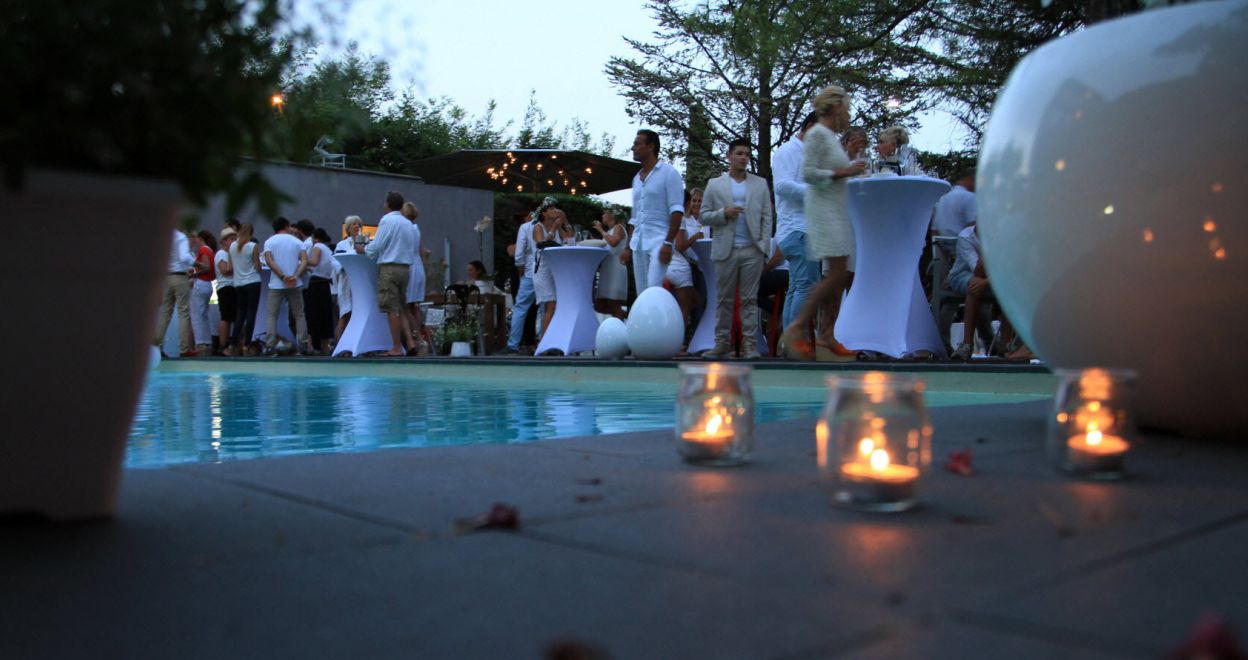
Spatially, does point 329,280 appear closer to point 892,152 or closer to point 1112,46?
point 892,152

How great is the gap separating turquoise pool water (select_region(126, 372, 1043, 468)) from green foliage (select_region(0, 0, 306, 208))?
1461mm

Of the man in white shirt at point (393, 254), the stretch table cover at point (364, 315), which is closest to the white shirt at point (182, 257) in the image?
the stretch table cover at point (364, 315)

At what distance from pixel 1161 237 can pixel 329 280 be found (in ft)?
42.2

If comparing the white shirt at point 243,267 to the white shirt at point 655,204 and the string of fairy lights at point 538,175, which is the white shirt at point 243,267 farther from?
Result: the white shirt at point 655,204

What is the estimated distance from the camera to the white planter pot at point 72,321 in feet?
4.92

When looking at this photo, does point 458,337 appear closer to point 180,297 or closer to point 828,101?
point 180,297

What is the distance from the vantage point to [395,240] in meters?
11.9

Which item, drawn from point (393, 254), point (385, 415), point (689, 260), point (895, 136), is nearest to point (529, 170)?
point (393, 254)

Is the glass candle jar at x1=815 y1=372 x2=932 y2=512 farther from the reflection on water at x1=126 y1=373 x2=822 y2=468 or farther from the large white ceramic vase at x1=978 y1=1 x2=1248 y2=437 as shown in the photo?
the reflection on water at x1=126 y1=373 x2=822 y2=468

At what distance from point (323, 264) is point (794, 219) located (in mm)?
7926

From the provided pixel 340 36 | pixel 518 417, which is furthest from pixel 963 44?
pixel 340 36

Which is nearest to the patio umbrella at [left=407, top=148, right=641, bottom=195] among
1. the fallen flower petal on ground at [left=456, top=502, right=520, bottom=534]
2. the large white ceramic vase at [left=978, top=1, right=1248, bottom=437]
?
the large white ceramic vase at [left=978, top=1, right=1248, bottom=437]

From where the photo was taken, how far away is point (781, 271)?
10539mm

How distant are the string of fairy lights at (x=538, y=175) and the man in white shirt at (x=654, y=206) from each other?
292 inches
